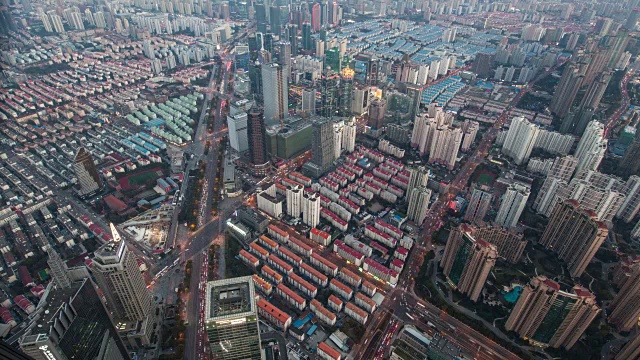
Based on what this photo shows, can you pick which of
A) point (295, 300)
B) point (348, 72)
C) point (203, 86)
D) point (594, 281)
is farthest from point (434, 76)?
point (295, 300)

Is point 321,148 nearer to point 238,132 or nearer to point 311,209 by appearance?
point 311,209

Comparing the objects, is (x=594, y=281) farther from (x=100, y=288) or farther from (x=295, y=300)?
(x=100, y=288)

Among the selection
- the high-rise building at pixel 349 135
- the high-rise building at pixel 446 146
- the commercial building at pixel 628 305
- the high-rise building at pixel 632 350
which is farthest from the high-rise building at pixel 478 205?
the high-rise building at pixel 349 135

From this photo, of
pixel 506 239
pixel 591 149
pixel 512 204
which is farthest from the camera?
pixel 591 149

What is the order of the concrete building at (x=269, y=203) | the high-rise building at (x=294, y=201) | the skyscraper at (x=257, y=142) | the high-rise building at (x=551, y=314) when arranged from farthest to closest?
1. the skyscraper at (x=257, y=142)
2. the concrete building at (x=269, y=203)
3. the high-rise building at (x=294, y=201)
4. the high-rise building at (x=551, y=314)

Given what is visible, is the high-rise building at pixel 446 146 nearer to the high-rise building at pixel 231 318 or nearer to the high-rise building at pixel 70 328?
the high-rise building at pixel 231 318

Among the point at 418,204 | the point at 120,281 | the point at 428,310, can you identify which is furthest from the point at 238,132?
the point at 428,310
